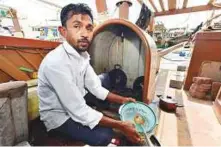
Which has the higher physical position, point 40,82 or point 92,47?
point 92,47

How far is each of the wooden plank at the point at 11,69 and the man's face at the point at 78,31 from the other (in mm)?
1158

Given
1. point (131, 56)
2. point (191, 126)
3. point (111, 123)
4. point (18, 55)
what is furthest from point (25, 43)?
point (191, 126)

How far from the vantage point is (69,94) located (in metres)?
1.04

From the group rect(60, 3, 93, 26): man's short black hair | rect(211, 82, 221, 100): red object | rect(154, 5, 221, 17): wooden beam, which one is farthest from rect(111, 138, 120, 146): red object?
rect(154, 5, 221, 17): wooden beam

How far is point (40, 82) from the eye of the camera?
1.15 metres

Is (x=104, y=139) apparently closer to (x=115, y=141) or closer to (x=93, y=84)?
(x=115, y=141)

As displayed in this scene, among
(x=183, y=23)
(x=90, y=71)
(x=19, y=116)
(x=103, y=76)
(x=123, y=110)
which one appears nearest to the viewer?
(x=19, y=116)

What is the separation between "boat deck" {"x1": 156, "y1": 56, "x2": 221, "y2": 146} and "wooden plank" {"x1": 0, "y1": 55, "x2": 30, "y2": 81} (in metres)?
1.92

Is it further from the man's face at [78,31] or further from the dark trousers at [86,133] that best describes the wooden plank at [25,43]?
the dark trousers at [86,133]

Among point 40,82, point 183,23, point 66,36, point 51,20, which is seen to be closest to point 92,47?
point 66,36

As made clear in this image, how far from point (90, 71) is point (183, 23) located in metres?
9.12

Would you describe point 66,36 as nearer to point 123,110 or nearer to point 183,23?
point 123,110

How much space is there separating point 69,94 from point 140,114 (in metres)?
0.65

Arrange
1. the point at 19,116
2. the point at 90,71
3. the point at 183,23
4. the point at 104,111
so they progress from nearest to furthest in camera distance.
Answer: the point at 19,116 → the point at 90,71 → the point at 104,111 → the point at 183,23
